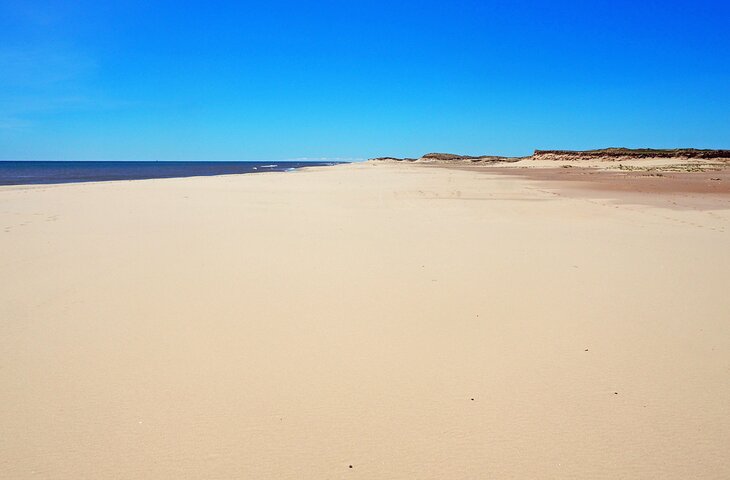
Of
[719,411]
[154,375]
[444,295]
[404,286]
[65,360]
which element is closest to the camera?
[719,411]

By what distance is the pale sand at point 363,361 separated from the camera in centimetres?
198

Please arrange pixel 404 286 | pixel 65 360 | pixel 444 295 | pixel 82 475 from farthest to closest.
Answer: pixel 404 286 < pixel 444 295 < pixel 65 360 < pixel 82 475

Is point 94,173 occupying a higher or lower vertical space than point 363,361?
higher

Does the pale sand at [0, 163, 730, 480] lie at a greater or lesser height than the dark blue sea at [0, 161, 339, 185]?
lesser

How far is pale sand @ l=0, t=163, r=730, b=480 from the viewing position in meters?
1.98

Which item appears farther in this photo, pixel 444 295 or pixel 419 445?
pixel 444 295

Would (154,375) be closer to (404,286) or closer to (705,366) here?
(404,286)

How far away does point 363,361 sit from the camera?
9.32 ft

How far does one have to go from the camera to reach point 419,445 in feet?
6.68

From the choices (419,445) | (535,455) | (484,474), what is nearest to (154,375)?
(419,445)

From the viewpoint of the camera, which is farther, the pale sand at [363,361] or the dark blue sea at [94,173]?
the dark blue sea at [94,173]

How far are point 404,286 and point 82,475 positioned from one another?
9.92 feet

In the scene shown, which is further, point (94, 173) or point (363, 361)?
point (94, 173)

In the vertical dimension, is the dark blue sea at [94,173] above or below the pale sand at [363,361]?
above
